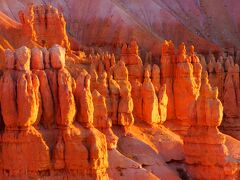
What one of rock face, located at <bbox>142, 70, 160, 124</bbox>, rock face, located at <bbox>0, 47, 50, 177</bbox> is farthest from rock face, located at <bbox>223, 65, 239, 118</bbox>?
rock face, located at <bbox>0, 47, 50, 177</bbox>

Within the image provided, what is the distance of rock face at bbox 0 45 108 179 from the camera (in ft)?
100

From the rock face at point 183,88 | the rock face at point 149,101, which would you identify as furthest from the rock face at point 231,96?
the rock face at point 149,101

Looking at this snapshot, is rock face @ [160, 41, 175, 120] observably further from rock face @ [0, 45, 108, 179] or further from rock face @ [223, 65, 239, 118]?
rock face @ [0, 45, 108, 179]

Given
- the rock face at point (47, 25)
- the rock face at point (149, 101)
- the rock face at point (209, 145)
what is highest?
the rock face at point (47, 25)

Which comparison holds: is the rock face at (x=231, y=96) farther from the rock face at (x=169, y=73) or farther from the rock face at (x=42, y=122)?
the rock face at (x=42, y=122)

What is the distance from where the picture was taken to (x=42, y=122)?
31891 mm

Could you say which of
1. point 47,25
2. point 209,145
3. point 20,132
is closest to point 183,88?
point 209,145

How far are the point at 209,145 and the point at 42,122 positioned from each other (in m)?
14.6

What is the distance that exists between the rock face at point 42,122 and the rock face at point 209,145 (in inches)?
503

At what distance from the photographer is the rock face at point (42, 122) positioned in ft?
100

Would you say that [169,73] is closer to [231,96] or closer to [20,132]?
[231,96]

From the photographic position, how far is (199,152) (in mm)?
44344

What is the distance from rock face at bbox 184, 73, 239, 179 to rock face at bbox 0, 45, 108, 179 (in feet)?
41.9

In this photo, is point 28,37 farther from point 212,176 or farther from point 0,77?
point 0,77
